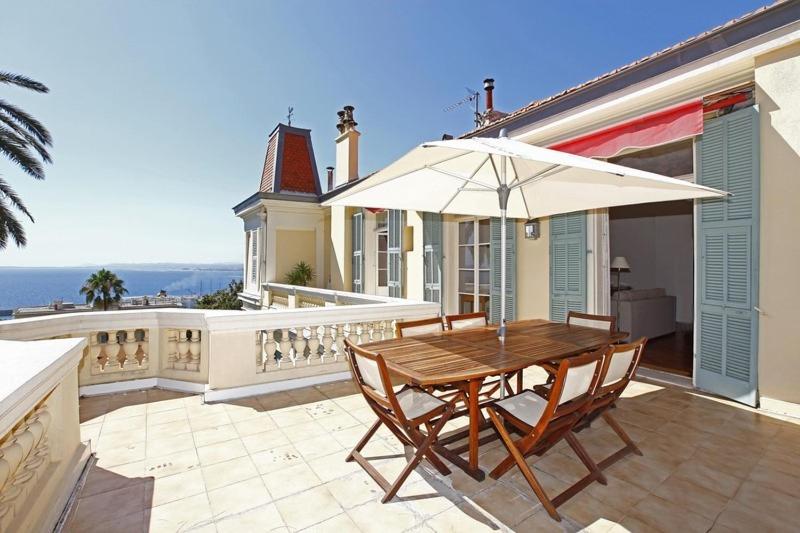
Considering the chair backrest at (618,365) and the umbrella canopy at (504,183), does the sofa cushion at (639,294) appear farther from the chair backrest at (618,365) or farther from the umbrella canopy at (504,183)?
the chair backrest at (618,365)

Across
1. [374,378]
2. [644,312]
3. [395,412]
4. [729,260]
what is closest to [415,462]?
[395,412]

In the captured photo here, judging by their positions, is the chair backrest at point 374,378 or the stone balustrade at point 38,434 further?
the chair backrest at point 374,378

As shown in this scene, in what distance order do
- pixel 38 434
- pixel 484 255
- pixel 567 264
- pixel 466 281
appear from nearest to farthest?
pixel 38 434 < pixel 567 264 < pixel 484 255 < pixel 466 281

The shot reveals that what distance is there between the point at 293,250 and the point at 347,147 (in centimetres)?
353

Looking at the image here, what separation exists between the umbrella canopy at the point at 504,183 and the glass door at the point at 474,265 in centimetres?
250

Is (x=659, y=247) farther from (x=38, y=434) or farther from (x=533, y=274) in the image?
(x=38, y=434)

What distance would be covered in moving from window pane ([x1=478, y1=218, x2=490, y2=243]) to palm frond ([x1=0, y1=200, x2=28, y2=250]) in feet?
32.7

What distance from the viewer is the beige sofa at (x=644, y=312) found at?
6031mm

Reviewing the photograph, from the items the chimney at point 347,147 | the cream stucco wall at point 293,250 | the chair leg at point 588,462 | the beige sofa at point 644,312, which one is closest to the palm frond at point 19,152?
the cream stucco wall at point 293,250

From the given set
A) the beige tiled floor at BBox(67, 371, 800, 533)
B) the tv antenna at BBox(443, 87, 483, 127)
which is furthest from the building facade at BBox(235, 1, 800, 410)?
the tv antenna at BBox(443, 87, 483, 127)

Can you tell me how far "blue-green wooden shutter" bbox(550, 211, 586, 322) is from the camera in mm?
4766

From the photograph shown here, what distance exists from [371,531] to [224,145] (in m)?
11.6

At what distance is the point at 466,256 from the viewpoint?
6.82m

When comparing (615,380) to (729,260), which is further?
(729,260)
